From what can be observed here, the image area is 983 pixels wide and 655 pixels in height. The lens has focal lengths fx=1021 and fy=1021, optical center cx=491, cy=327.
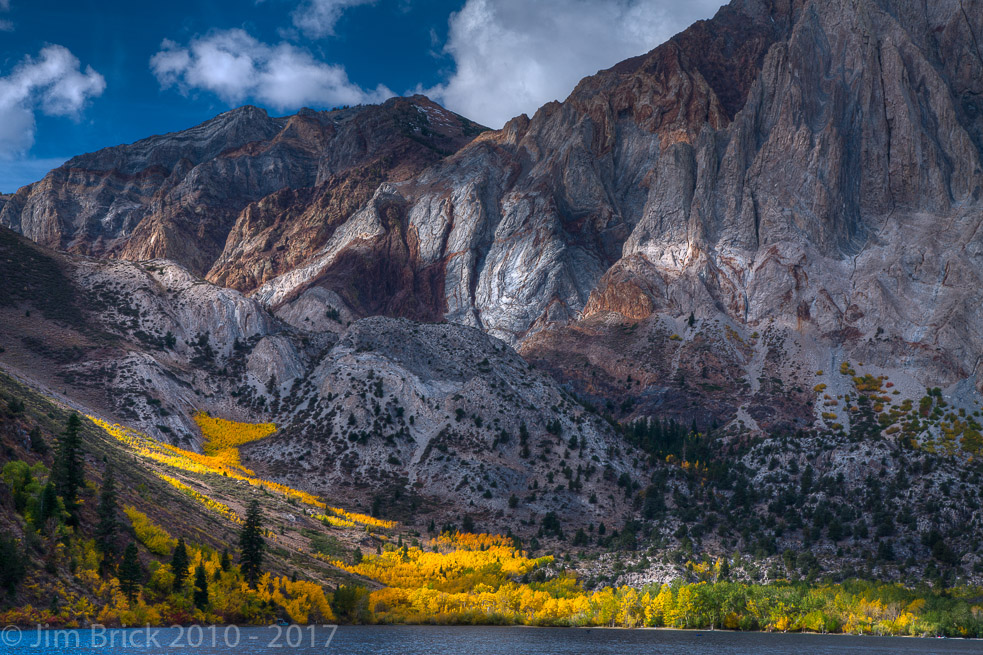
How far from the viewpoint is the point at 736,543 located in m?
154

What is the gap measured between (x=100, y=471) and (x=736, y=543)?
9596 centimetres

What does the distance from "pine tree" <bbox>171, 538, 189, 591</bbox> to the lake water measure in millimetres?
4040

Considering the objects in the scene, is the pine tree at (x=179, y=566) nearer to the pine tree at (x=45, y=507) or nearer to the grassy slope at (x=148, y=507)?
the grassy slope at (x=148, y=507)

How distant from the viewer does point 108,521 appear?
270ft

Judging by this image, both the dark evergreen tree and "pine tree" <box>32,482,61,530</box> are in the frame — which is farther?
"pine tree" <box>32,482,61,530</box>

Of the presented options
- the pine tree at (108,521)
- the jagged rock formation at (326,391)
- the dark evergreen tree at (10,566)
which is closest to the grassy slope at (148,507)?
the pine tree at (108,521)

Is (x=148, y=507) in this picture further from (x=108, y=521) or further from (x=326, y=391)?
(x=326, y=391)

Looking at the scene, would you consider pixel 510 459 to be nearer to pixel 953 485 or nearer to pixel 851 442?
pixel 851 442

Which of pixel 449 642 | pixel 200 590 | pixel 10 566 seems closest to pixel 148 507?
pixel 200 590

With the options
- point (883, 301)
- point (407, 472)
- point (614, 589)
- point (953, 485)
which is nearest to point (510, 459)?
point (407, 472)

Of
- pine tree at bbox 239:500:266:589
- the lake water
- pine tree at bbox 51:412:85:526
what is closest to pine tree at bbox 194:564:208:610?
the lake water

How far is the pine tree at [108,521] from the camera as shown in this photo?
268 ft

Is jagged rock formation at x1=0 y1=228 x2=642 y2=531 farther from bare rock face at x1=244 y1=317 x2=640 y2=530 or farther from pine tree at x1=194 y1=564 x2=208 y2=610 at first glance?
pine tree at x1=194 y1=564 x2=208 y2=610

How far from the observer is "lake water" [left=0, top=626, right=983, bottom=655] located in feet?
244
